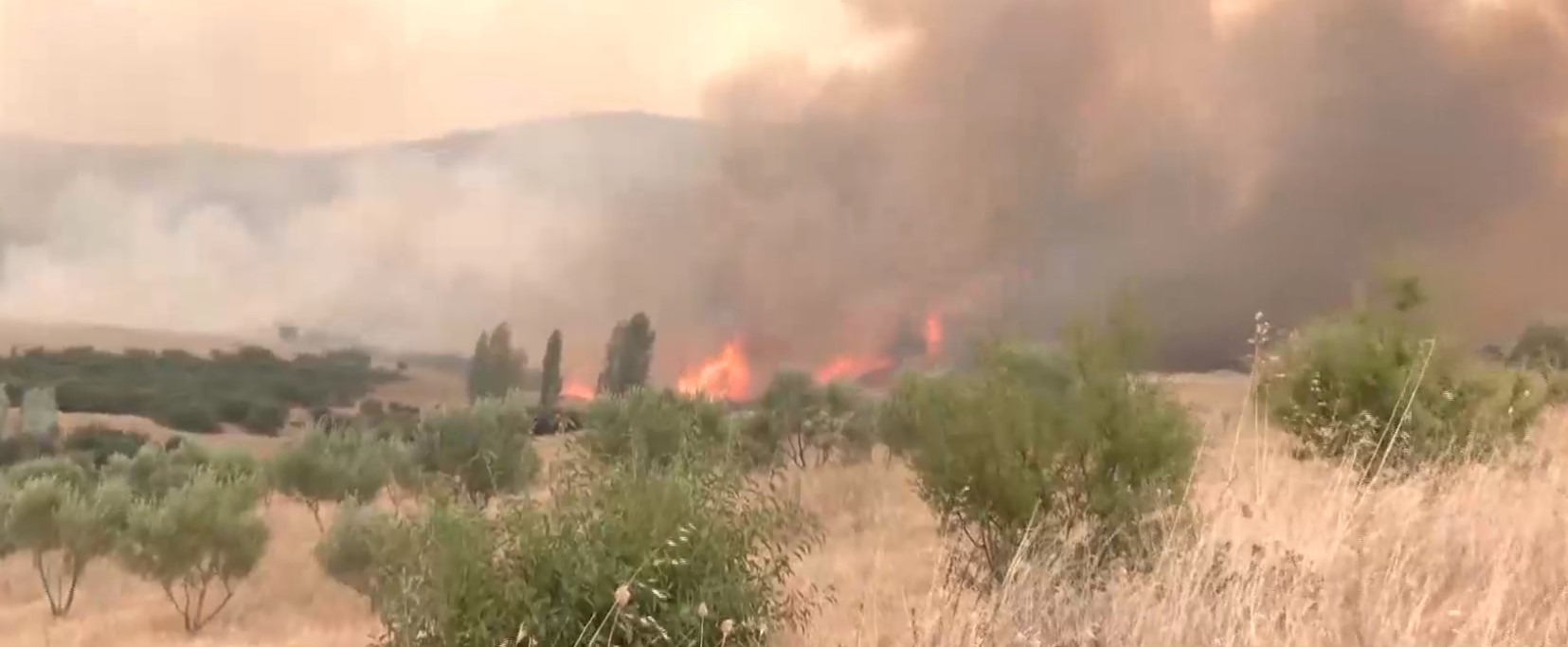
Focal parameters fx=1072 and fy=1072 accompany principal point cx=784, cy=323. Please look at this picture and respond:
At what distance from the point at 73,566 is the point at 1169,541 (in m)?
17.0

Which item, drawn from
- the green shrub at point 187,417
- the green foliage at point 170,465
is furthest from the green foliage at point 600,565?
the green shrub at point 187,417

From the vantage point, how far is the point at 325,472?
22.5 m

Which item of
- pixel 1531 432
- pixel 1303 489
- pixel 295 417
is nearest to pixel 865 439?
pixel 295 417

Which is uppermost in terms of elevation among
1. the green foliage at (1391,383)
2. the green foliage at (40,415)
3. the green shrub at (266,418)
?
the green foliage at (1391,383)

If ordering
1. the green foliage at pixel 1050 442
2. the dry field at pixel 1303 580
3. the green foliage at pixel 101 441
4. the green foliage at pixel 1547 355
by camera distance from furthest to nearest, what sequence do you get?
1. the green foliage at pixel 101 441
2. the green foliage at pixel 1547 355
3. the green foliage at pixel 1050 442
4. the dry field at pixel 1303 580

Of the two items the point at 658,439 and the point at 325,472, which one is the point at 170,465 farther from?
the point at 658,439

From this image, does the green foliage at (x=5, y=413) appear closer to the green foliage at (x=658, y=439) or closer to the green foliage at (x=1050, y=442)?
the green foliage at (x=658, y=439)

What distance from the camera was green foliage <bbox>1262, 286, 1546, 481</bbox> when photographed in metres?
8.93

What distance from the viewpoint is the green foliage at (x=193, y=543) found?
1413 centimetres

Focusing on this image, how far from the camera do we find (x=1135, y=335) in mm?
7805

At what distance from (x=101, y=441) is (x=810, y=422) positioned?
21494 millimetres

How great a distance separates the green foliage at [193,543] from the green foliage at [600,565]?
35.9ft

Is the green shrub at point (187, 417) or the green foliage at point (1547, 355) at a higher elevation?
the green foliage at point (1547, 355)

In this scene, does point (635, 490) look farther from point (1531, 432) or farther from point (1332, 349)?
point (1332, 349)
